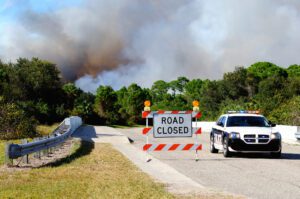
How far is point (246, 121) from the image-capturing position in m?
21.3

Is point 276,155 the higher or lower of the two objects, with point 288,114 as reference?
lower

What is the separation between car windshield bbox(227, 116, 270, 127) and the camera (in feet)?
69.3

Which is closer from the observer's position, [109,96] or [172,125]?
[172,125]

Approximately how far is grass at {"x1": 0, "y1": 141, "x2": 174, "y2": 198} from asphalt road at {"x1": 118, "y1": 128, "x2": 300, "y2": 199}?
1.57 m

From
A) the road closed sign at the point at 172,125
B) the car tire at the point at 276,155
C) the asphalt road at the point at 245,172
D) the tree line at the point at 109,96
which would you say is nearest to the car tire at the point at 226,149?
the asphalt road at the point at 245,172

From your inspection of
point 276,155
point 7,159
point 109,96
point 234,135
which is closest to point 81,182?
point 7,159

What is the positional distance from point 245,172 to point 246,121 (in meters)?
6.20

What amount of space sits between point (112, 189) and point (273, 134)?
9.86 metres

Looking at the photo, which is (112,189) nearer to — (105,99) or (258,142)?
(258,142)

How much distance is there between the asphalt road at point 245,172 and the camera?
11.8 meters

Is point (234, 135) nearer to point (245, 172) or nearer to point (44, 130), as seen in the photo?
point (245, 172)

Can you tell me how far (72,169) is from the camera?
49.2 ft

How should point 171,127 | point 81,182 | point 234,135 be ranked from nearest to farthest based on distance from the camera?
1. point 81,182
2. point 171,127
3. point 234,135

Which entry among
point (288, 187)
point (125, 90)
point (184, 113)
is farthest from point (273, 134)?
point (125, 90)
